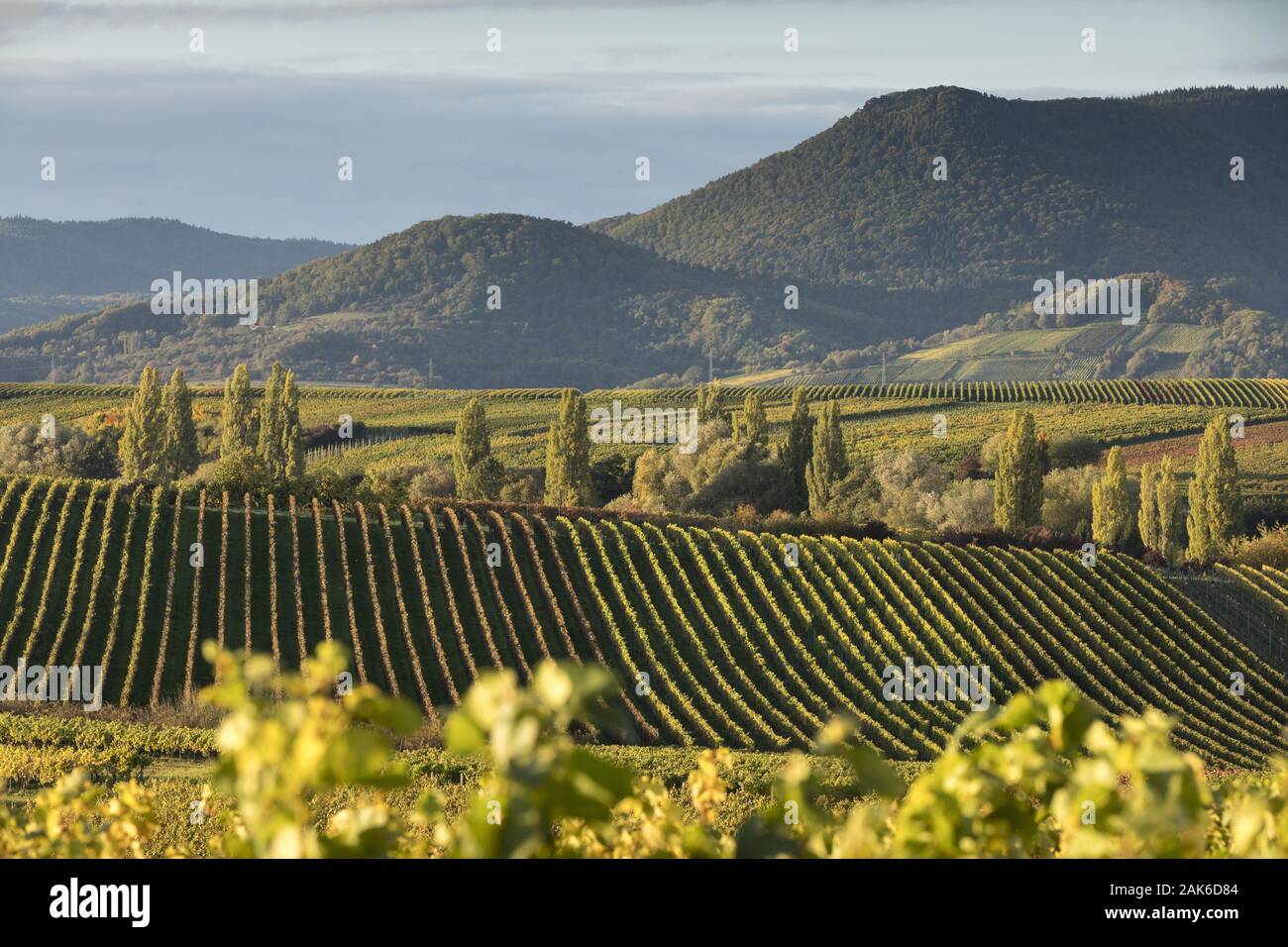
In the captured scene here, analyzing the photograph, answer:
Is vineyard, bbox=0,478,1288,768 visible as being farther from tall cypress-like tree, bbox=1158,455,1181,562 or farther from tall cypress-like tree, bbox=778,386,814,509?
tall cypress-like tree, bbox=778,386,814,509

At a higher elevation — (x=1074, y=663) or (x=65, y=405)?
(x=65, y=405)

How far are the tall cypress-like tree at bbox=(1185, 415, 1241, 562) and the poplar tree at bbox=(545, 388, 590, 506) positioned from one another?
98.5ft

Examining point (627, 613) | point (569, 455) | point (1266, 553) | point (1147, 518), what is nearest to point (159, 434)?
point (569, 455)

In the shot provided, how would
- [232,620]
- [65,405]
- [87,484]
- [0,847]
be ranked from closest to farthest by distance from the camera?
[0,847], [232,620], [87,484], [65,405]

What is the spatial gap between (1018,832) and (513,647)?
1371 inches

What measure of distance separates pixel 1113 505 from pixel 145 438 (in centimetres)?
4911

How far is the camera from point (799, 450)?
7406 cm

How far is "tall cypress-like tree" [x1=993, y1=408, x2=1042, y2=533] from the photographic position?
65562mm

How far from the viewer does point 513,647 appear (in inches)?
1508

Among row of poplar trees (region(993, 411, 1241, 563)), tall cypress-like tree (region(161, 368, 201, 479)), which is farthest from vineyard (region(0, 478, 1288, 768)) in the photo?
tall cypress-like tree (region(161, 368, 201, 479))

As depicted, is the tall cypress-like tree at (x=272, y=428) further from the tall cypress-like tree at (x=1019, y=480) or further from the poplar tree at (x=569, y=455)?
the tall cypress-like tree at (x=1019, y=480)
